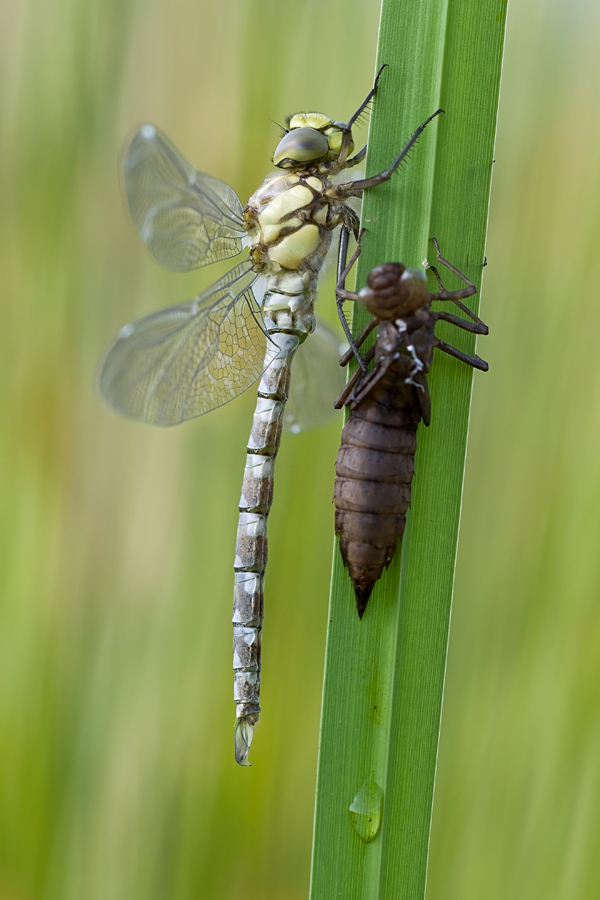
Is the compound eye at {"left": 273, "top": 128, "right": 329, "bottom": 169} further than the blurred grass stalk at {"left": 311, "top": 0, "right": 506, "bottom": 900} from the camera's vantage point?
Yes

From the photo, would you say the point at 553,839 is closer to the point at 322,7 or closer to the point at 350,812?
the point at 350,812

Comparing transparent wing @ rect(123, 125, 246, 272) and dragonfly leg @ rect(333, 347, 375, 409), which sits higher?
transparent wing @ rect(123, 125, 246, 272)

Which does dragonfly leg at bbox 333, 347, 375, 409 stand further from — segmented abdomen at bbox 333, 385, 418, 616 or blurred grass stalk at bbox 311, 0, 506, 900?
blurred grass stalk at bbox 311, 0, 506, 900

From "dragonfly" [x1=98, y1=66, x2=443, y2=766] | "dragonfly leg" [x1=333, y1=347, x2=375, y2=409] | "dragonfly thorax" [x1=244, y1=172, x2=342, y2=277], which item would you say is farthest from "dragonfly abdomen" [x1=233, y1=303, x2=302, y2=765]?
"dragonfly leg" [x1=333, y1=347, x2=375, y2=409]

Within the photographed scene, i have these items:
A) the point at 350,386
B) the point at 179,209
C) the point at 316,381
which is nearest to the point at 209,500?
the point at 316,381

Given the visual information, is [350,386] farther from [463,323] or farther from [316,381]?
[316,381]

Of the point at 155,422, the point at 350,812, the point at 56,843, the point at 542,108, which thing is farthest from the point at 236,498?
the point at 542,108

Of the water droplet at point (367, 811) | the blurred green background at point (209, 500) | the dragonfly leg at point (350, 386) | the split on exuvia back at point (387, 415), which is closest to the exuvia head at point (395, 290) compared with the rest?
the split on exuvia back at point (387, 415)
